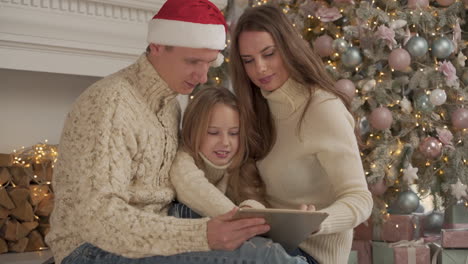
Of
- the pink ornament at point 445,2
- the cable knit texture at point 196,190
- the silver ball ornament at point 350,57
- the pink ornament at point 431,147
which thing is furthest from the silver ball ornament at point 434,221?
the cable knit texture at point 196,190

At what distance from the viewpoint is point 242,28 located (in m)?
2.15

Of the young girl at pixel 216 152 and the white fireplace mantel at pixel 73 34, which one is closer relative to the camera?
the young girl at pixel 216 152

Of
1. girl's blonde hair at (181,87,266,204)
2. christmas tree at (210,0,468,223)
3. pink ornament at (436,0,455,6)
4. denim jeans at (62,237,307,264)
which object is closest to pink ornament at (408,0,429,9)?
christmas tree at (210,0,468,223)

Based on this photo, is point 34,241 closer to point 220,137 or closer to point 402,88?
point 220,137

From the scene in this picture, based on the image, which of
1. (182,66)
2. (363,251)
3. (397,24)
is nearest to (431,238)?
(363,251)

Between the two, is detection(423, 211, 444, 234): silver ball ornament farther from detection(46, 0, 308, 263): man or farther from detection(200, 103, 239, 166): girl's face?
detection(46, 0, 308, 263): man

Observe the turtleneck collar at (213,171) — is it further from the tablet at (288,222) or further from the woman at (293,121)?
the tablet at (288,222)

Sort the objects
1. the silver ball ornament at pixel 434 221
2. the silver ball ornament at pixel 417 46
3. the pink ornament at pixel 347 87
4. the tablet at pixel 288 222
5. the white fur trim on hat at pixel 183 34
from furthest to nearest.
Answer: the silver ball ornament at pixel 434 221
the silver ball ornament at pixel 417 46
the pink ornament at pixel 347 87
the white fur trim on hat at pixel 183 34
the tablet at pixel 288 222

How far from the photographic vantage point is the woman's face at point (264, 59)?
6.88 ft

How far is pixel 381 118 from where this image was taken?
10.8 feet

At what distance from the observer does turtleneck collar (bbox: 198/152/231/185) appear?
82.8 inches

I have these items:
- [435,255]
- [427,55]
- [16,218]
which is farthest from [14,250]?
[427,55]

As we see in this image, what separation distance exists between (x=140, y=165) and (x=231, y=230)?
1.20 ft

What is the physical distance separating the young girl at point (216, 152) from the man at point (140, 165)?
5 cm
